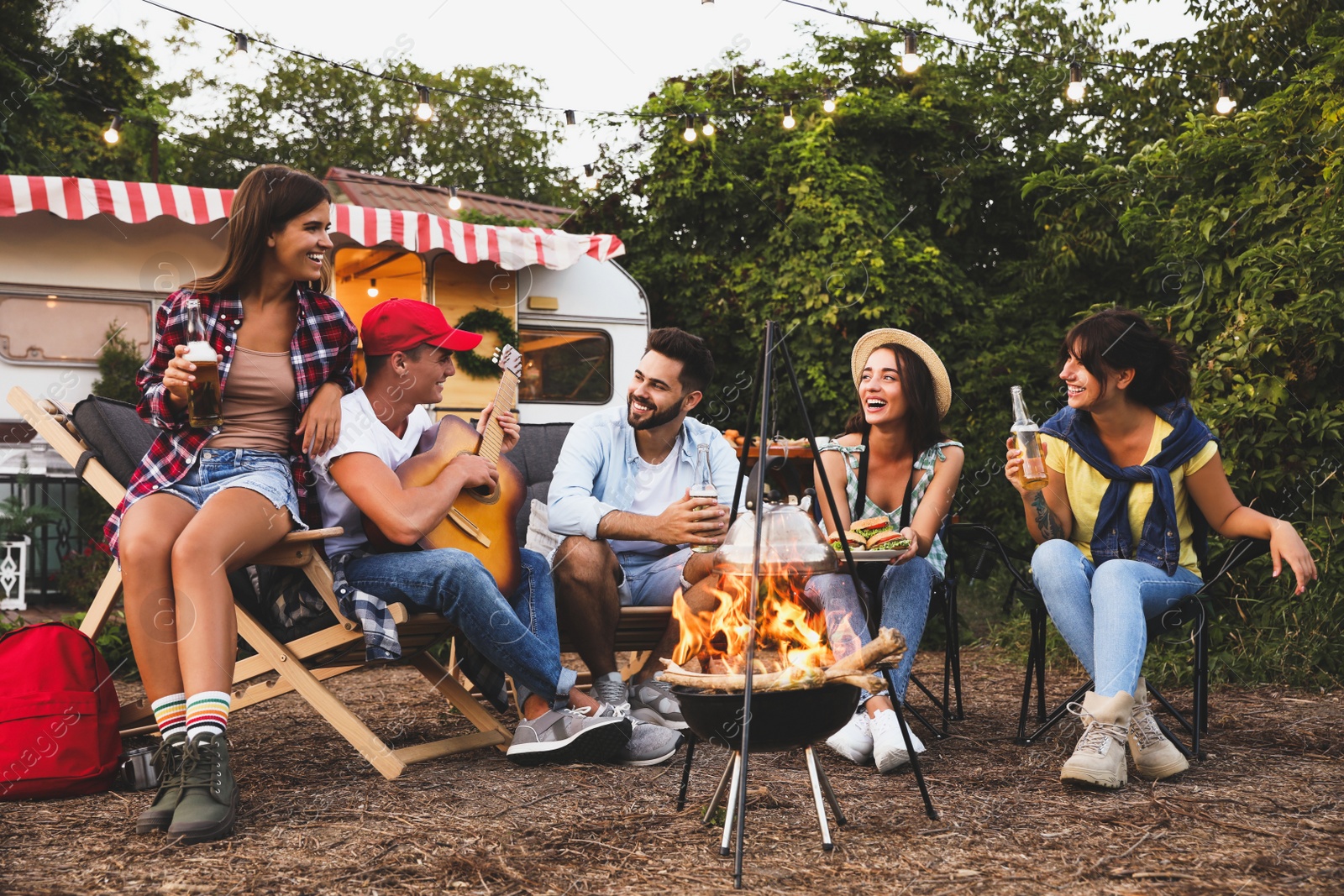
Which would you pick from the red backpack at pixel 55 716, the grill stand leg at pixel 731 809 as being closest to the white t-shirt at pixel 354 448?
the red backpack at pixel 55 716

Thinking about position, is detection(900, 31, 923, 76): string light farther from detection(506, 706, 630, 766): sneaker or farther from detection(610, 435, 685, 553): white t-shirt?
detection(506, 706, 630, 766): sneaker

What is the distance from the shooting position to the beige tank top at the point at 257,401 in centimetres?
300

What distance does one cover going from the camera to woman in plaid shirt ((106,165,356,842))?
258 centimetres

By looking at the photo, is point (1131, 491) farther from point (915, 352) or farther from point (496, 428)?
point (496, 428)

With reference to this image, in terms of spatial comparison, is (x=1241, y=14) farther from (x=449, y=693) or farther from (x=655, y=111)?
(x=449, y=693)

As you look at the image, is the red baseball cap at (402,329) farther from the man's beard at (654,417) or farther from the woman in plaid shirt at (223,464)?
the man's beard at (654,417)

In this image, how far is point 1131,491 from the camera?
3238 millimetres

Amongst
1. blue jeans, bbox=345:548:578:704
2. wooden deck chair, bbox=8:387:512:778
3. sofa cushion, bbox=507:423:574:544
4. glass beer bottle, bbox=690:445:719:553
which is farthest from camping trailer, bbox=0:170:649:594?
blue jeans, bbox=345:548:578:704

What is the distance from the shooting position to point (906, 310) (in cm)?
913

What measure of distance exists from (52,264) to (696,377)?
5.76 metres

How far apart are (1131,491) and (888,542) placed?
727 millimetres

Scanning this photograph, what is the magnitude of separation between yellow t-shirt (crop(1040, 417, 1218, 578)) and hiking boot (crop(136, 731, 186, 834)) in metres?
2.44

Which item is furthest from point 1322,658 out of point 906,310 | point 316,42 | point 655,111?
point 316,42

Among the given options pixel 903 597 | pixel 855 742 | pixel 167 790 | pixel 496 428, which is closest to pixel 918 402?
pixel 903 597
